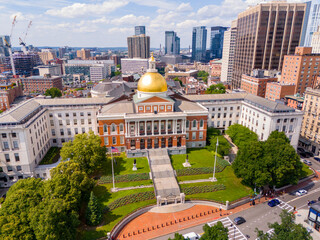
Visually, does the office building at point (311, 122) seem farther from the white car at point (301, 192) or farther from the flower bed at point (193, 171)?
the flower bed at point (193, 171)

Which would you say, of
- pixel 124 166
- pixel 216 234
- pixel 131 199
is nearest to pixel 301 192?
pixel 216 234

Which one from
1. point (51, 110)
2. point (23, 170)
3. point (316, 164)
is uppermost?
point (51, 110)

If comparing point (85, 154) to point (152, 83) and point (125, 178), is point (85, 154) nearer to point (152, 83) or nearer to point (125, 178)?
point (125, 178)

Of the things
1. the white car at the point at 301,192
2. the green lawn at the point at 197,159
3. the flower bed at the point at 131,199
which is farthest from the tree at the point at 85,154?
the white car at the point at 301,192

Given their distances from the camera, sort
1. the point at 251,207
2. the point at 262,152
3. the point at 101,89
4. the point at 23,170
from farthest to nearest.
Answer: the point at 101,89, the point at 23,170, the point at 262,152, the point at 251,207

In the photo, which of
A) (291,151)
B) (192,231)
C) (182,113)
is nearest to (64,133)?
(182,113)

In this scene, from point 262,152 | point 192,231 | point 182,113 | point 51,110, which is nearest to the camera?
point 192,231

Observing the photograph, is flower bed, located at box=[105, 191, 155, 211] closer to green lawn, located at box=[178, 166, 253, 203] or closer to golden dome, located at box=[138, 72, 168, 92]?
green lawn, located at box=[178, 166, 253, 203]

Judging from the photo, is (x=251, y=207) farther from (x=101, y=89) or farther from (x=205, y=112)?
(x=101, y=89)
